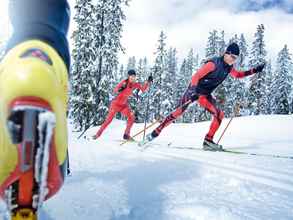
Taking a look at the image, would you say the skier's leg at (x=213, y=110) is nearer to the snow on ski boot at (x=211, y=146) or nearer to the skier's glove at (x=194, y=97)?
the skier's glove at (x=194, y=97)

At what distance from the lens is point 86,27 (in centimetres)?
3155

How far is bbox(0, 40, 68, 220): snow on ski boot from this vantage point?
1.20m

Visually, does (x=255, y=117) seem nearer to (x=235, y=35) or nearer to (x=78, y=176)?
(x=78, y=176)

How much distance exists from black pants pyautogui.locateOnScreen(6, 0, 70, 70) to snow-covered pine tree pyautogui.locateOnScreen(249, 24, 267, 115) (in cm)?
5196

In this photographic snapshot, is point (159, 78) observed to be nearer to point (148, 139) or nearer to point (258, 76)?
point (258, 76)

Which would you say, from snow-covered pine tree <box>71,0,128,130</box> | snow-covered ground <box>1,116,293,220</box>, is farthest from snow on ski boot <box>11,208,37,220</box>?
snow-covered pine tree <box>71,0,128,130</box>

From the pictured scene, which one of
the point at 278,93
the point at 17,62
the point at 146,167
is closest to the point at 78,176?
the point at 146,167

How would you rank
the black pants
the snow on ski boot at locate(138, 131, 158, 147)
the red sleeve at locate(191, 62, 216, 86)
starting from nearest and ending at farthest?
the black pants → the red sleeve at locate(191, 62, 216, 86) → the snow on ski boot at locate(138, 131, 158, 147)

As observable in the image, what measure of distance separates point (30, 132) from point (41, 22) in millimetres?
990

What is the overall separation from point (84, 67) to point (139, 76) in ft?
115

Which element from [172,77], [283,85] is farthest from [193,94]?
[172,77]

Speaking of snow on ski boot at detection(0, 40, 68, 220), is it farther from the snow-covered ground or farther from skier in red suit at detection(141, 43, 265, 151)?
skier in red suit at detection(141, 43, 265, 151)

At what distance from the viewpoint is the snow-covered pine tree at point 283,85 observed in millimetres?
59375

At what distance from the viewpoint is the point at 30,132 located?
47.6 inches
